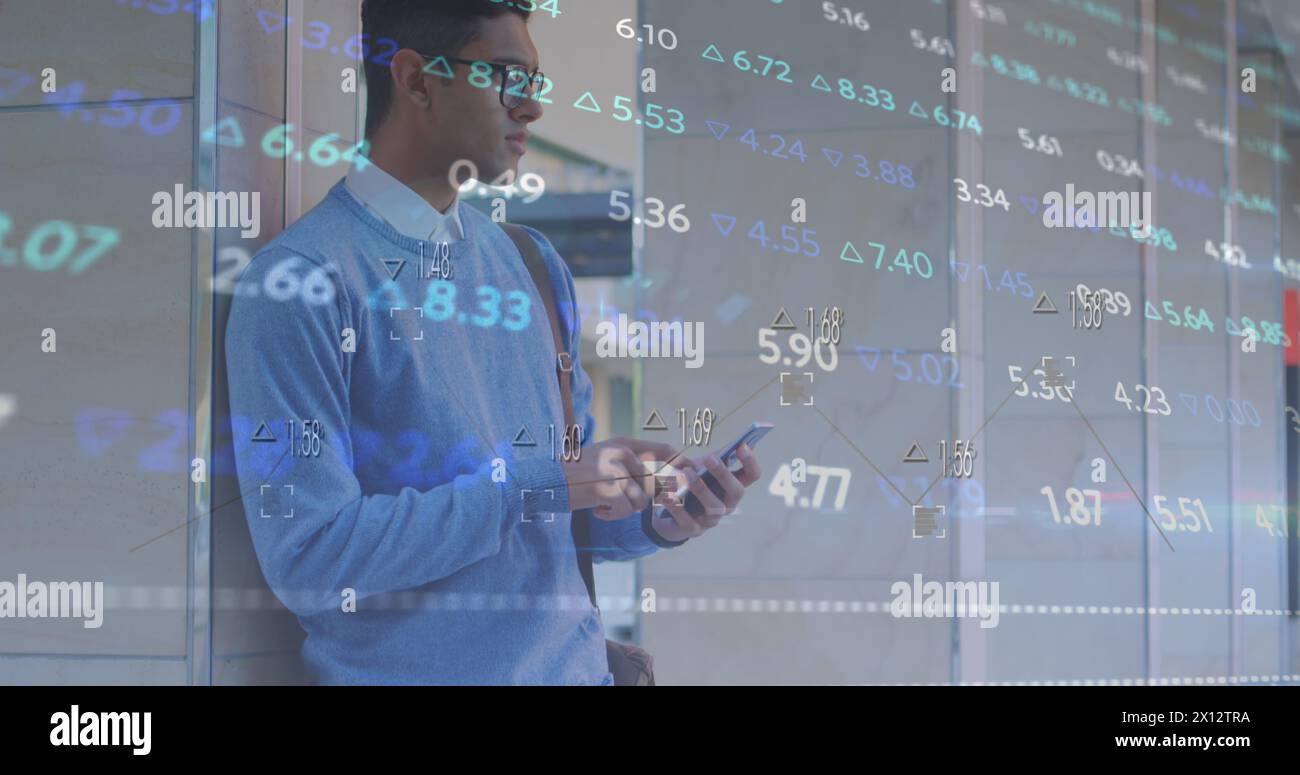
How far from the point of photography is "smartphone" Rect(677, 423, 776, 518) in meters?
3.14

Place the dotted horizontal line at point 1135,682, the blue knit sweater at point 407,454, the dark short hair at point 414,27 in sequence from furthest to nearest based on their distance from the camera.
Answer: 1. the dotted horizontal line at point 1135,682
2. the dark short hair at point 414,27
3. the blue knit sweater at point 407,454

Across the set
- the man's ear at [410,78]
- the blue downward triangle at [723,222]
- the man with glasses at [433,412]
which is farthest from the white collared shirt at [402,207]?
the blue downward triangle at [723,222]

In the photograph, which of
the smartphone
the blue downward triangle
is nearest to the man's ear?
the blue downward triangle

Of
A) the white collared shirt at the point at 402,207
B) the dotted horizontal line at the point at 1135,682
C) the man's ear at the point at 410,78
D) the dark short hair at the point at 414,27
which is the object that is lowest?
the dotted horizontal line at the point at 1135,682

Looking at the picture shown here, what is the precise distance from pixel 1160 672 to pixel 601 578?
1.51 metres

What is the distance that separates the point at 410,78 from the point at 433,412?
24.2 inches

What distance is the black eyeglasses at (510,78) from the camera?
307 centimetres

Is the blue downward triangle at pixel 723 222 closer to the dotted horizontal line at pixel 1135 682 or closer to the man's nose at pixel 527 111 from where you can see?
the man's nose at pixel 527 111

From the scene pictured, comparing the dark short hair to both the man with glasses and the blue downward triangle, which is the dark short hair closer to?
the man with glasses

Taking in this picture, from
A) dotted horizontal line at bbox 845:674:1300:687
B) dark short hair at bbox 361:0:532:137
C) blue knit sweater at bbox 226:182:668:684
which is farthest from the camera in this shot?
dotted horizontal line at bbox 845:674:1300:687
